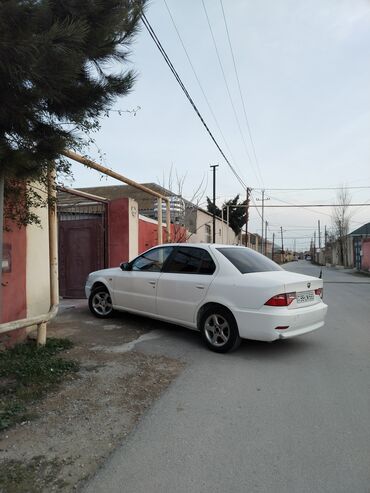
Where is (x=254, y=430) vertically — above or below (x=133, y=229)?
below

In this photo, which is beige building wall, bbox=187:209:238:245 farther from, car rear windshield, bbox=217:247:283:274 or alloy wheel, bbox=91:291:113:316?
car rear windshield, bbox=217:247:283:274

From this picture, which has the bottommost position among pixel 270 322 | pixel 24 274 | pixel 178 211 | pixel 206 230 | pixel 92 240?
pixel 270 322

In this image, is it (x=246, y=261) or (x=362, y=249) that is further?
(x=362, y=249)

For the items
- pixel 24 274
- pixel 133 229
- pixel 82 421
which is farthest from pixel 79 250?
pixel 82 421

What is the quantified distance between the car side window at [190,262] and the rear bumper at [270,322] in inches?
37.7

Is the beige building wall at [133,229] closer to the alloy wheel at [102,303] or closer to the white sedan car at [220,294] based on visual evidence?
the alloy wheel at [102,303]

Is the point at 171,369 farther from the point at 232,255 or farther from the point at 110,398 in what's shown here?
the point at 232,255

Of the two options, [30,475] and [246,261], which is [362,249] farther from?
[30,475]

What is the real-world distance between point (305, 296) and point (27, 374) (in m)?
3.85

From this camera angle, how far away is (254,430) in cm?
354

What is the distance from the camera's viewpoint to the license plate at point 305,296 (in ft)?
19.1

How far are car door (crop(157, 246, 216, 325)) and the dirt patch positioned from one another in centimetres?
100

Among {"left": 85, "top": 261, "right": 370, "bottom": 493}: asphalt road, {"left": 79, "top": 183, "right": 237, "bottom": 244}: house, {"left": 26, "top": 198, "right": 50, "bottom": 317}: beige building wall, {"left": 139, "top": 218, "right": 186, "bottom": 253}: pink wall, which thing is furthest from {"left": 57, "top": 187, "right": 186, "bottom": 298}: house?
{"left": 85, "top": 261, "right": 370, "bottom": 493}: asphalt road

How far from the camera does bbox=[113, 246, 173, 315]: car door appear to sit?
6.99 metres
